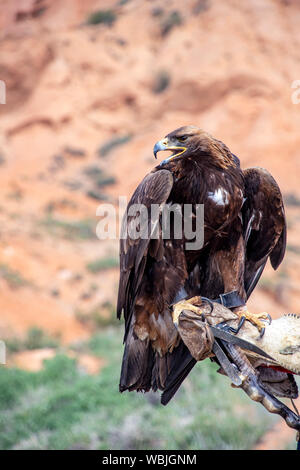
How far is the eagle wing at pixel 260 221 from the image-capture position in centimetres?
334

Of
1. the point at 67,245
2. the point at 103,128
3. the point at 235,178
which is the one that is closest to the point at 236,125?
the point at 103,128

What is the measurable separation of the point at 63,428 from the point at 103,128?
19.7 metres

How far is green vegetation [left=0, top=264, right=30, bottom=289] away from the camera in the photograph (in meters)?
11.7

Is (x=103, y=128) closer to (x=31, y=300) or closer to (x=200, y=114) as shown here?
A: (x=200, y=114)

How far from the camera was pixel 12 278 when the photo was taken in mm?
11789

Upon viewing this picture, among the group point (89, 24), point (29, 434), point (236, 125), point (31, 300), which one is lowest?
point (29, 434)

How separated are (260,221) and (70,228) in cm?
1345

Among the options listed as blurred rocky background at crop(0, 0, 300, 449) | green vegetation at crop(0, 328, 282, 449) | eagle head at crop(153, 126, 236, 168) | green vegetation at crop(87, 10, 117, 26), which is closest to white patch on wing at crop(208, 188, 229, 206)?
eagle head at crop(153, 126, 236, 168)

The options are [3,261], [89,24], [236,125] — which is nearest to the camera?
[3,261]

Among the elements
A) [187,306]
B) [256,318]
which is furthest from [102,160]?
[256,318]

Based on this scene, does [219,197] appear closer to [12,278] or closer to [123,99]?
[12,278]

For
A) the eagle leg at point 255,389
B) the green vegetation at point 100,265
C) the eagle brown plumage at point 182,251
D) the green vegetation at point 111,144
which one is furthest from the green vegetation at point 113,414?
the green vegetation at point 111,144

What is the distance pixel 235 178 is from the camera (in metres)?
3.16

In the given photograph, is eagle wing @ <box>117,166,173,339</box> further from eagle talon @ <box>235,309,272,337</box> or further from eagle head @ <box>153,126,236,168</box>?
eagle talon @ <box>235,309,272,337</box>
